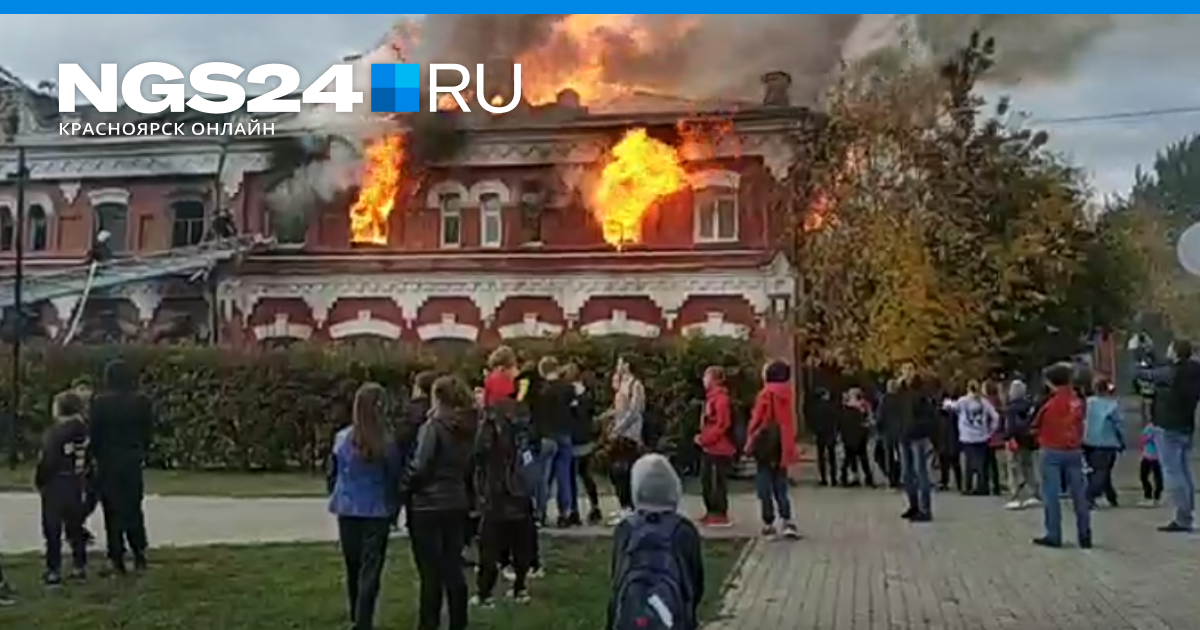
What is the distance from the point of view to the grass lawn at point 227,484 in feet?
54.4

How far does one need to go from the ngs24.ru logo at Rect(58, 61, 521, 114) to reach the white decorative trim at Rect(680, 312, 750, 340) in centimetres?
466

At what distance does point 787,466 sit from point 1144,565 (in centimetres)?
289

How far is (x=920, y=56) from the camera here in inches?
842

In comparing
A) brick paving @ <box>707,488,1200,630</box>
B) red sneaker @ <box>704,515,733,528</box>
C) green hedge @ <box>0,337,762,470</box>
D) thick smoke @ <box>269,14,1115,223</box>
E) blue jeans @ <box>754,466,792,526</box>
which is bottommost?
brick paving @ <box>707,488,1200,630</box>

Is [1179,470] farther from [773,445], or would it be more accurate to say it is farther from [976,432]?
[976,432]

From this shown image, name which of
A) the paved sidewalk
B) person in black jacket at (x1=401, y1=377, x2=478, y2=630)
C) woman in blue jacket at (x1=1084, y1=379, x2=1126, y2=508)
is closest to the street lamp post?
the paved sidewalk

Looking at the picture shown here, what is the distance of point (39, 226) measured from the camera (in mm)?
19750

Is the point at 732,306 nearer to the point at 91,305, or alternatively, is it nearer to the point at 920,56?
the point at 920,56

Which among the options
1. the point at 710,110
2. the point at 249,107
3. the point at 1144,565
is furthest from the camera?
the point at 710,110

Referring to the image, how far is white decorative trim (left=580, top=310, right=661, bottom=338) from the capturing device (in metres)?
19.5

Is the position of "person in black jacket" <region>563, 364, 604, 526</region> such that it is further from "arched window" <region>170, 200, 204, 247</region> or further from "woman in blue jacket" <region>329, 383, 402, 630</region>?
"arched window" <region>170, 200, 204, 247</region>

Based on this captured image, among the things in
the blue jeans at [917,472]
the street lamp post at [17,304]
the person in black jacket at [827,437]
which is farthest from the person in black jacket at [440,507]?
the street lamp post at [17,304]

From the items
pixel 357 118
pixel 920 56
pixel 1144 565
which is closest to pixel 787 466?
pixel 1144 565

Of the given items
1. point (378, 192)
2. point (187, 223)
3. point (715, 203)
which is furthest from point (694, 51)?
point (187, 223)
